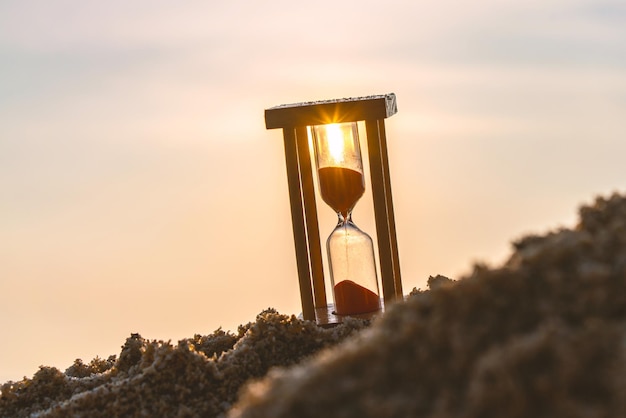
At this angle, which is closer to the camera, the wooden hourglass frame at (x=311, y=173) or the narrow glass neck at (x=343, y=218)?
the wooden hourglass frame at (x=311, y=173)

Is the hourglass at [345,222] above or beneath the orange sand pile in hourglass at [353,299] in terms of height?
above

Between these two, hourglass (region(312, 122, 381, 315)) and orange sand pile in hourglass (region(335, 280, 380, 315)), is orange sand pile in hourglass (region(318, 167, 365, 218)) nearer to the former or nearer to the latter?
hourglass (region(312, 122, 381, 315))

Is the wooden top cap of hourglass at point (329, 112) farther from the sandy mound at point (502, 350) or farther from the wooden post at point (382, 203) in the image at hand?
the sandy mound at point (502, 350)

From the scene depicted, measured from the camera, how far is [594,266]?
1.28m

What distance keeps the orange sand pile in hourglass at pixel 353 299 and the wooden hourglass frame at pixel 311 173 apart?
1.8 inches

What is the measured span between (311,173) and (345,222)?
0.63ft

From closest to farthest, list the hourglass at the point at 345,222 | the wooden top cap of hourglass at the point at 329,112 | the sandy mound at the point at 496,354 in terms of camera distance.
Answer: the sandy mound at the point at 496,354 < the wooden top cap of hourglass at the point at 329,112 < the hourglass at the point at 345,222

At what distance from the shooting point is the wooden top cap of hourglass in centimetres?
281

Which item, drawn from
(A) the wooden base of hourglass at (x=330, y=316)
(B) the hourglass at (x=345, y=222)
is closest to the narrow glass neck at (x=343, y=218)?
(B) the hourglass at (x=345, y=222)

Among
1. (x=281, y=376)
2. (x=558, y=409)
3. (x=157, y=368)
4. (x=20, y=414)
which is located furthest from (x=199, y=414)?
(x=558, y=409)

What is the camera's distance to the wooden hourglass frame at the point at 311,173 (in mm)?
2830

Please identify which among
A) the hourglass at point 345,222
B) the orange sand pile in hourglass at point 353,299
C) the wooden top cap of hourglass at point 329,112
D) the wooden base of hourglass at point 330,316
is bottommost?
the wooden base of hourglass at point 330,316

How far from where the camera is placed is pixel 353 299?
117 inches

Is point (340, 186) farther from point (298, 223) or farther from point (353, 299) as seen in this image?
point (353, 299)
